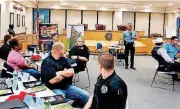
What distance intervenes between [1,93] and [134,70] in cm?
664

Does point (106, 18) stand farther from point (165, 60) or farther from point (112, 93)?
point (112, 93)

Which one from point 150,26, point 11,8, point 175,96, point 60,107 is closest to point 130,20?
point 150,26

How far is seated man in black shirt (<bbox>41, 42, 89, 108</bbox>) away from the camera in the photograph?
3748 mm

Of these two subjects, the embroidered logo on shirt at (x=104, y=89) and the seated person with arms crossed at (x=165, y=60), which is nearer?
the embroidered logo on shirt at (x=104, y=89)

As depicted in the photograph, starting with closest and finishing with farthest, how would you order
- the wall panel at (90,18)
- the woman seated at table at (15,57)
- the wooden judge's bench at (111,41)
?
the woman seated at table at (15,57)
the wooden judge's bench at (111,41)
the wall panel at (90,18)

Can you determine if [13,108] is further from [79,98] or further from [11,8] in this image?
[11,8]

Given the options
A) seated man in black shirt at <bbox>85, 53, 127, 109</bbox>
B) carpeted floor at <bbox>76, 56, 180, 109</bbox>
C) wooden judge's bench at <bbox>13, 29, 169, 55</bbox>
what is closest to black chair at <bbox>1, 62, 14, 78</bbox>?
carpeted floor at <bbox>76, 56, 180, 109</bbox>

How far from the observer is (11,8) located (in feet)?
41.5

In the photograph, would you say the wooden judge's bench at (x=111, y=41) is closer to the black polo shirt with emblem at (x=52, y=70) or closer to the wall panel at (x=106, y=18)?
the wall panel at (x=106, y=18)

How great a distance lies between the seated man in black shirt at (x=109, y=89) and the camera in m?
2.41

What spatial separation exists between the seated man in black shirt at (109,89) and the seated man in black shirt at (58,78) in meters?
1.20

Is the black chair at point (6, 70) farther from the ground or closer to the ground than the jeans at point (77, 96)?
farther from the ground

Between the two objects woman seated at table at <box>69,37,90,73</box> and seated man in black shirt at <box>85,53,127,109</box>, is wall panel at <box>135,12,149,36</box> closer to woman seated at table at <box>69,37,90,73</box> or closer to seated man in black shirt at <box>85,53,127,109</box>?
woman seated at table at <box>69,37,90,73</box>

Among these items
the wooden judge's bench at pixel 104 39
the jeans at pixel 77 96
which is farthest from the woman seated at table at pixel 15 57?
the wooden judge's bench at pixel 104 39
